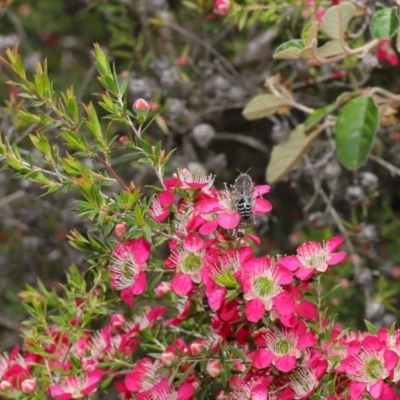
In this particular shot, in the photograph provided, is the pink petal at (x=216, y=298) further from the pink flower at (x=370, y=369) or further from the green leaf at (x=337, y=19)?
the green leaf at (x=337, y=19)

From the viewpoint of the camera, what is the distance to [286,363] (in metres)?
1.26

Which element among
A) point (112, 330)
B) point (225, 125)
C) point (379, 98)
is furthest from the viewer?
point (225, 125)

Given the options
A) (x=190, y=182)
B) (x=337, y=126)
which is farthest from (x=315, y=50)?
(x=190, y=182)

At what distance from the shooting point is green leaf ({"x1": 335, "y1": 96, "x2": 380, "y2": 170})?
74.2 inches

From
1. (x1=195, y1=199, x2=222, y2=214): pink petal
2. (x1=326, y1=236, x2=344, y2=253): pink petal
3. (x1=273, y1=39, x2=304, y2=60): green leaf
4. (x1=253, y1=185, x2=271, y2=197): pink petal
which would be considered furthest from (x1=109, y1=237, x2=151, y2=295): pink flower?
(x1=273, y1=39, x2=304, y2=60): green leaf

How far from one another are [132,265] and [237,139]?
3.89 ft

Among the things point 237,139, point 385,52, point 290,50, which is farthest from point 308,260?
point 237,139

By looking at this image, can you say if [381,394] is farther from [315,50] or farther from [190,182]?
[315,50]

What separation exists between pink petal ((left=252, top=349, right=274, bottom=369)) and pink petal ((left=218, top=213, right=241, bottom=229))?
0.21 meters

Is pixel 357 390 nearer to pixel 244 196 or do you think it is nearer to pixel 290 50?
pixel 244 196

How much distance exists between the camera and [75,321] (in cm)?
154

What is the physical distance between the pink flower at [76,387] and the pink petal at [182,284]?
26 centimetres

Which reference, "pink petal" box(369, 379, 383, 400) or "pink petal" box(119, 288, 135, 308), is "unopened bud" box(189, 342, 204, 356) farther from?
"pink petal" box(369, 379, 383, 400)

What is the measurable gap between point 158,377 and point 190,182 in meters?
0.34
